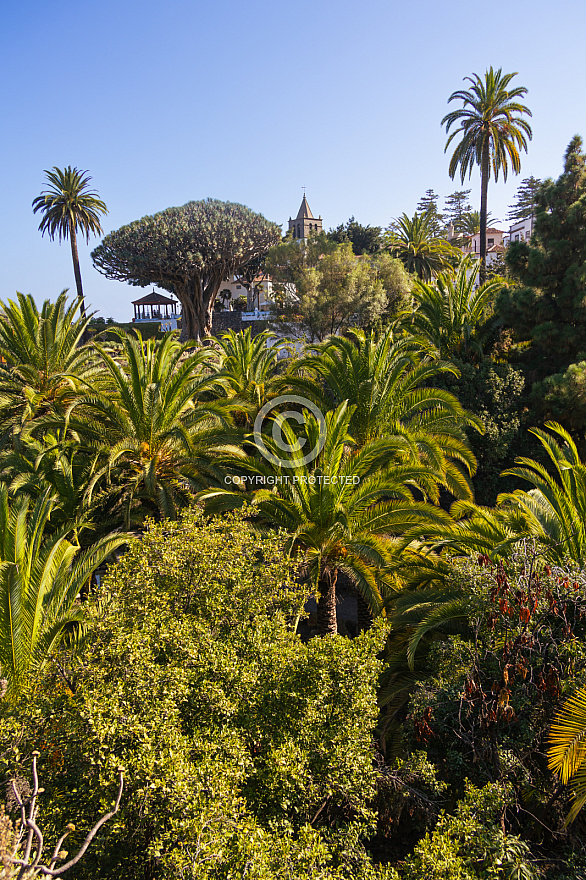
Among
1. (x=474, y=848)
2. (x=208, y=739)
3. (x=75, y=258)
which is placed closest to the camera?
Result: (x=474, y=848)

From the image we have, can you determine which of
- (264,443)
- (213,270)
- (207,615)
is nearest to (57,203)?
(213,270)

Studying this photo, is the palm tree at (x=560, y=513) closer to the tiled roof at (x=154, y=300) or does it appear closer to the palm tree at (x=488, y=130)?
the palm tree at (x=488, y=130)

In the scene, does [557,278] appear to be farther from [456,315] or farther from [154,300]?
[154,300]

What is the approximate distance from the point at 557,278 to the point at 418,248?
26.1 metres

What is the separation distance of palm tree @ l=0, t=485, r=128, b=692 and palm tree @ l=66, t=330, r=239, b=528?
2.33 m

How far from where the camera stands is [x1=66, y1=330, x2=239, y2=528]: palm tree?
35.3 feet

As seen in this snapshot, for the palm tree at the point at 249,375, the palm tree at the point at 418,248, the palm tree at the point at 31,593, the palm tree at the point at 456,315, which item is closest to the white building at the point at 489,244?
the palm tree at the point at 418,248

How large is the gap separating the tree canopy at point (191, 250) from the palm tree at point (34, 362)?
28.8 meters

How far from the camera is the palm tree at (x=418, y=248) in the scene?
41.9m

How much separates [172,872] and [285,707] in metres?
1.56

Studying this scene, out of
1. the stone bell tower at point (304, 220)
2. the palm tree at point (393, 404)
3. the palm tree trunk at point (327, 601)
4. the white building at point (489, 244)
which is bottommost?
the palm tree trunk at point (327, 601)

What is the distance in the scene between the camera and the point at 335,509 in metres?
9.25

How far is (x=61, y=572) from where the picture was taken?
25.6 ft

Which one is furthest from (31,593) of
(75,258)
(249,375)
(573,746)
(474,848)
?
(75,258)
